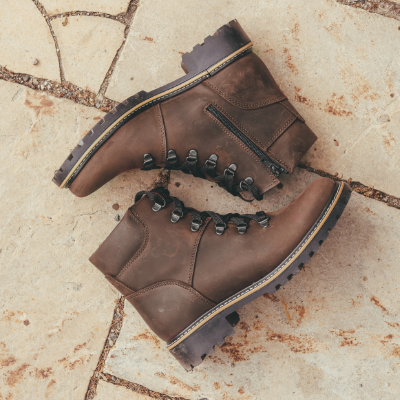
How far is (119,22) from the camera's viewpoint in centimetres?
184

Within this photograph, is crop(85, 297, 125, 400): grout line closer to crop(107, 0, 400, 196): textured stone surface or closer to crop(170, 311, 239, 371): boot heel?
crop(170, 311, 239, 371): boot heel

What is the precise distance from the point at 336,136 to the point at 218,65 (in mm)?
756

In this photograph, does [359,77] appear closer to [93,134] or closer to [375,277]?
[375,277]

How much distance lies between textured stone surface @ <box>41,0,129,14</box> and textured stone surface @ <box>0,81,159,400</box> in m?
0.49

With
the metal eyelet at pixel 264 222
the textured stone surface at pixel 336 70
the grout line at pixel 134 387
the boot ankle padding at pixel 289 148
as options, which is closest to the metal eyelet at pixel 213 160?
the boot ankle padding at pixel 289 148

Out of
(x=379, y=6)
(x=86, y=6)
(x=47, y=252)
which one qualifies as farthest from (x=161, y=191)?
(x=379, y=6)

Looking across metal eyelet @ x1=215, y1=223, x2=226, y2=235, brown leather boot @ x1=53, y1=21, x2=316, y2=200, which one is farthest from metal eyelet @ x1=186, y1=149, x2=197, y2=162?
metal eyelet @ x1=215, y1=223, x2=226, y2=235

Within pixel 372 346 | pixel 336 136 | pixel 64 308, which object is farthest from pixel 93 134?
pixel 372 346

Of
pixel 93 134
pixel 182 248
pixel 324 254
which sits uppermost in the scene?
pixel 93 134

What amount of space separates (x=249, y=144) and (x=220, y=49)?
0.48m

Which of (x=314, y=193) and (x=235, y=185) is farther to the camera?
(x=235, y=185)

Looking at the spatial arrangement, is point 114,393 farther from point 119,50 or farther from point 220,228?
point 119,50

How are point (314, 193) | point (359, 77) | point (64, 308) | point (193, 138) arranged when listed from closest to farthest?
point (314, 193), point (193, 138), point (359, 77), point (64, 308)

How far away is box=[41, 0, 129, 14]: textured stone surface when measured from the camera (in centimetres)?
183
